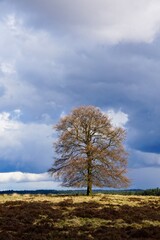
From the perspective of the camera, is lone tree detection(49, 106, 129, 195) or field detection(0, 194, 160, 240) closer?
field detection(0, 194, 160, 240)

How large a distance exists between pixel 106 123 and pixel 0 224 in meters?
35.8

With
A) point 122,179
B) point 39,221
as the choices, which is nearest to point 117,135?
point 122,179

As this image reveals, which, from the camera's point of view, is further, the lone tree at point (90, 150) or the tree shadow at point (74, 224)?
the lone tree at point (90, 150)

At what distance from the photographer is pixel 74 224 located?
2642 centimetres

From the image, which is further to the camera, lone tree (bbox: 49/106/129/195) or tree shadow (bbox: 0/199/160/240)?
lone tree (bbox: 49/106/129/195)

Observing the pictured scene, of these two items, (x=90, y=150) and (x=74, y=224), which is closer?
(x=74, y=224)

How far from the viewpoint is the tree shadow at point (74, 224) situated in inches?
902

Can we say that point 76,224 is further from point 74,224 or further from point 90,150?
point 90,150

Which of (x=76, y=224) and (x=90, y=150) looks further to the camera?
(x=90, y=150)

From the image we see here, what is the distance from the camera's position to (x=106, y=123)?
60.8 meters

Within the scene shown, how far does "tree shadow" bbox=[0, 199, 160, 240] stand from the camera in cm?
2291

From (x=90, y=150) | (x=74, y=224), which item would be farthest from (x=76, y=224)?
(x=90, y=150)

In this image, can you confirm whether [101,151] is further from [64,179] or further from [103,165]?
[64,179]

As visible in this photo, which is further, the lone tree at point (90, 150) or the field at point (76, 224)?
the lone tree at point (90, 150)
